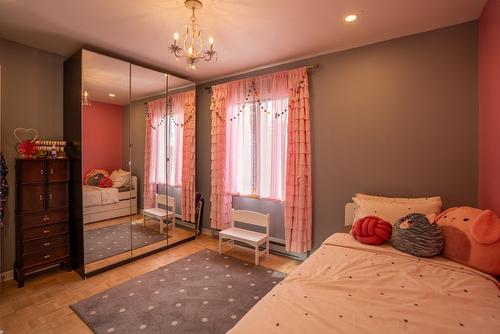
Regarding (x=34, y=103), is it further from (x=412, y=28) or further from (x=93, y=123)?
(x=412, y=28)

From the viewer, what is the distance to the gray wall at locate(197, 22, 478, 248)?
229 cm

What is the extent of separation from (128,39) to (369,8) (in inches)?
94.2

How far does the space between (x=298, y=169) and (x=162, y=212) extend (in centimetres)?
214

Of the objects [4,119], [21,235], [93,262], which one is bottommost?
[93,262]

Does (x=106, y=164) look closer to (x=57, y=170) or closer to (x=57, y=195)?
(x=57, y=170)

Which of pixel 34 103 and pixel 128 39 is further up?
pixel 128 39

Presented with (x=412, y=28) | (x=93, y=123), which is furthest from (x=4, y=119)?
(x=412, y=28)

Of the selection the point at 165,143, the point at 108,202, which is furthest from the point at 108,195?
the point at 165,143

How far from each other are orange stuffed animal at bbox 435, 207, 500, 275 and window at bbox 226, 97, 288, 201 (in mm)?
1823

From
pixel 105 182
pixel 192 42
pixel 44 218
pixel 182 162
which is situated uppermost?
pixel 192 42

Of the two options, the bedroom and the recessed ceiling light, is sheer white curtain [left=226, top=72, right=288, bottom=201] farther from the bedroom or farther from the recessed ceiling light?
the recessed ceiling light

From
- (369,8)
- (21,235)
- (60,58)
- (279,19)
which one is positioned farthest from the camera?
(60,58)

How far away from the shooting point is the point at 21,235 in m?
2.53

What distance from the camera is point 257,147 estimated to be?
11.5ft
